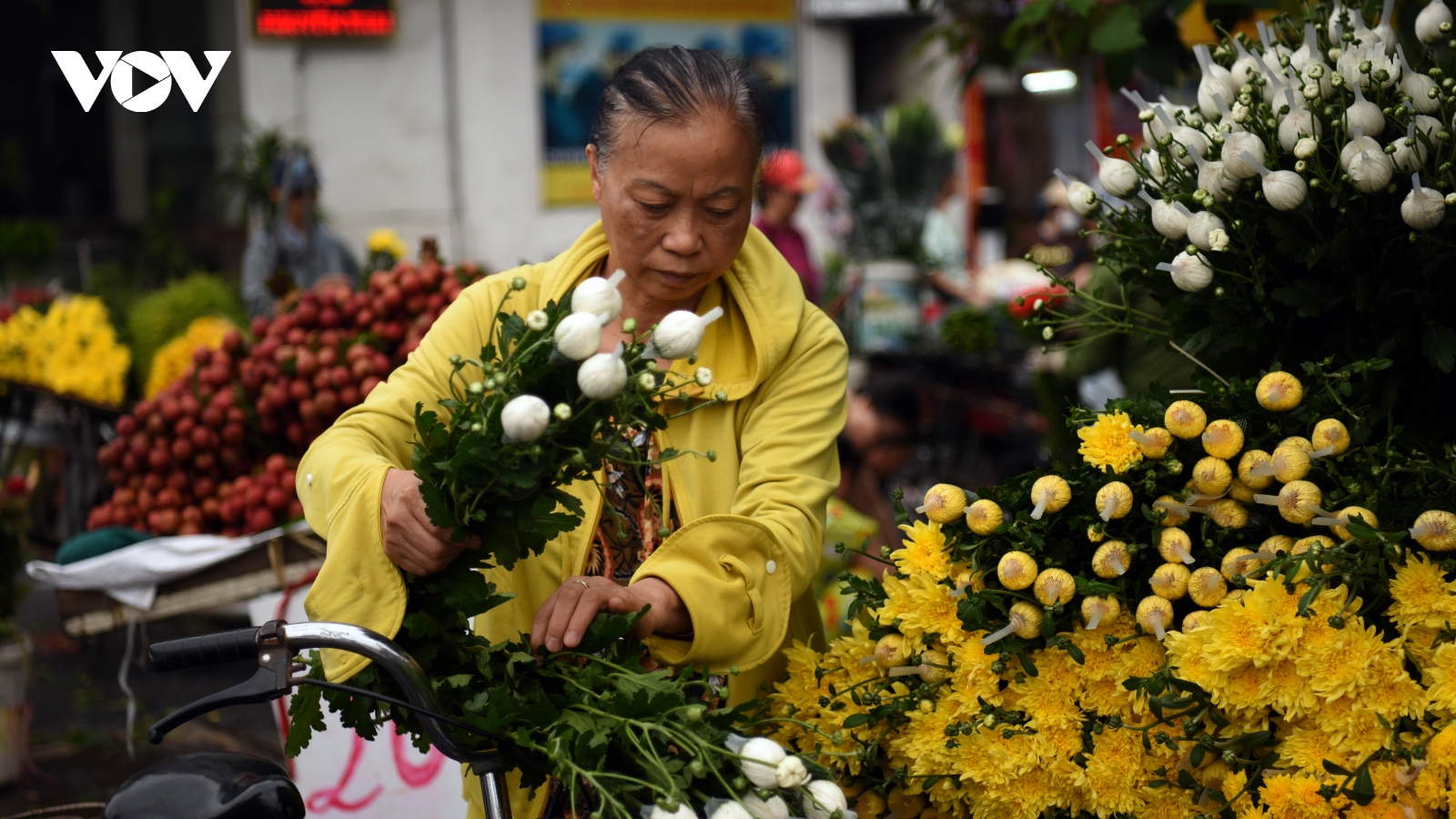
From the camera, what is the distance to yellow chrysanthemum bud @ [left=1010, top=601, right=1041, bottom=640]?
153cm

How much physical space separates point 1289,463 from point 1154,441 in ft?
0.50

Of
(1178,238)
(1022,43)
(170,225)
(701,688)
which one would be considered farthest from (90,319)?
(170,225)

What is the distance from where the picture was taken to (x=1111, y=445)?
1547 millimetres

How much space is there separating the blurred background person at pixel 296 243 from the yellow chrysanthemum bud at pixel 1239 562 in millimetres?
5327

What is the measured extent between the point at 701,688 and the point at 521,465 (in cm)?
56

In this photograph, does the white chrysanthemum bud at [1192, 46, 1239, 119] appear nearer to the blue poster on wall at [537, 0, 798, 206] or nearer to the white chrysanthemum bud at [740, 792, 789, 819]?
the white chrysanthemum bud at [740, 792, 789, 819]

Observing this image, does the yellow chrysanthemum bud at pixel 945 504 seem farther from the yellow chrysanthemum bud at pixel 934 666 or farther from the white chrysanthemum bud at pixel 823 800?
the white chrysanthemum bud at pixel 823 800

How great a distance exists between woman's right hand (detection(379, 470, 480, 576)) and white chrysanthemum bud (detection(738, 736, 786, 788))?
1.22ft

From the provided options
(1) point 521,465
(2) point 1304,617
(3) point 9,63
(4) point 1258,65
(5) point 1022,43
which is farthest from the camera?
(3) point 9,63

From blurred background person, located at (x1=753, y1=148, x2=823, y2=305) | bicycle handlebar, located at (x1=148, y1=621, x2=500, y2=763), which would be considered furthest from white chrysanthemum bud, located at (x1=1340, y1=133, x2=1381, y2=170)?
blurred background person, located at (x1=753, y1=148, x2=823, y2=305)

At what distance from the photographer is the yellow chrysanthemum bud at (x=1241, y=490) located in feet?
5.02

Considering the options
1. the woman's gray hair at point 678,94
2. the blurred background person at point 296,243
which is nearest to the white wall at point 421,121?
the blurred background person at point 296,243

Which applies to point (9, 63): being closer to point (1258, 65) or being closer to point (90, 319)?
point (90, 319)

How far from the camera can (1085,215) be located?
1871 mm
